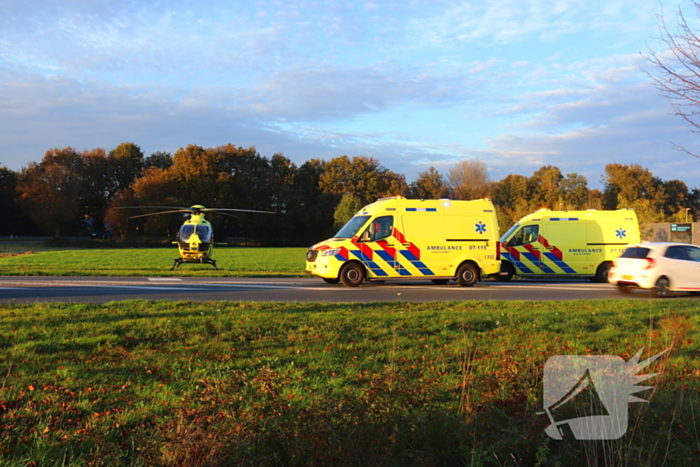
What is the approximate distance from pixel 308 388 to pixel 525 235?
59.1 ft

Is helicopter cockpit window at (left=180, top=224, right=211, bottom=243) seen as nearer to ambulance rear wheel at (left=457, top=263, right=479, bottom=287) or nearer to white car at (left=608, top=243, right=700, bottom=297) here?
ambulance rear wheel at (left=457, top=263, right=479, bottom=287)

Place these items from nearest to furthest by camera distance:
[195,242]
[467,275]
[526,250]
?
[467,275] → [526,250] → [195,242]

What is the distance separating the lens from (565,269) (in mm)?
21812

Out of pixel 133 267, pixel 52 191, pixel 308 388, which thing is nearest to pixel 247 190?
pixel 52 191

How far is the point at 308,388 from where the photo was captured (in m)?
5.55

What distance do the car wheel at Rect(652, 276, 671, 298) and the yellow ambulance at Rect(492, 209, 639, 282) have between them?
634 cm

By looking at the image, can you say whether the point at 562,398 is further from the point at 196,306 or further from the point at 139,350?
the point at 196,306

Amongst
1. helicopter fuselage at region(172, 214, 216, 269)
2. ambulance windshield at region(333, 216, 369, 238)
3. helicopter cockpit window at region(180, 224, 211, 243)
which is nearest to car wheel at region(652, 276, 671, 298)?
ambulance windshield at region(333, 216, 369, 238)

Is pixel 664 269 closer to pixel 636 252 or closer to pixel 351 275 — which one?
pixel 636 252

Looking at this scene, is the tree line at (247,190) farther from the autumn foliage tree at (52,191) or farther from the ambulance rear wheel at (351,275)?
the ambulance rear wheel at (351,275)

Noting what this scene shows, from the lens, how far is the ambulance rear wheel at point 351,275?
16812 mm

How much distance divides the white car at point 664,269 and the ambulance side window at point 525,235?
6.43m

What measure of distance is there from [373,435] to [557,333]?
540 cm

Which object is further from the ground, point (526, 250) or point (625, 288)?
point (526, 250)
